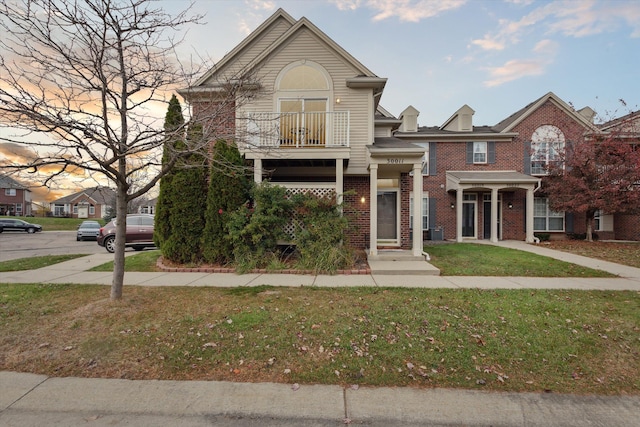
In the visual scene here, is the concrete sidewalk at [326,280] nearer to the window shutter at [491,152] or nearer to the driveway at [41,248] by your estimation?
the driveway at [41,248]

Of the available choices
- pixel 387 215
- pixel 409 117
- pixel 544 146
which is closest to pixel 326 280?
pixel 387 215

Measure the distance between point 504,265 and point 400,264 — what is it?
10.2 ft

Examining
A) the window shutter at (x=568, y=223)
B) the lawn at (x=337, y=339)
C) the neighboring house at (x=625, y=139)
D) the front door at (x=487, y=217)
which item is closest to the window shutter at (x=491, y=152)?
the front door at (x=487, y=217)

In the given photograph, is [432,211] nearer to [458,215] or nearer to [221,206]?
[458,215]

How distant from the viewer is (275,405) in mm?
2598

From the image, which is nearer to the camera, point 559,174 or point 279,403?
point 279,403

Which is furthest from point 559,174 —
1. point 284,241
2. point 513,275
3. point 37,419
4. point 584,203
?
point 37,419

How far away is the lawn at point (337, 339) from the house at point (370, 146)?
3129 millimetres

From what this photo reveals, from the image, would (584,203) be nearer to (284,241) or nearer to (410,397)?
(284,241)

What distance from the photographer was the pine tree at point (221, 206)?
8227 mm

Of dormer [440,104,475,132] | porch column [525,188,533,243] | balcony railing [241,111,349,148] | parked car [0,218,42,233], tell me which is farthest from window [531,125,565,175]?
parked car [0,218,42,233]

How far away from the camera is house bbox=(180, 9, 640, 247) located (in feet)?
29.8

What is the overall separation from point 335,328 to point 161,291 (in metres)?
3.83

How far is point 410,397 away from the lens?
2.69m
